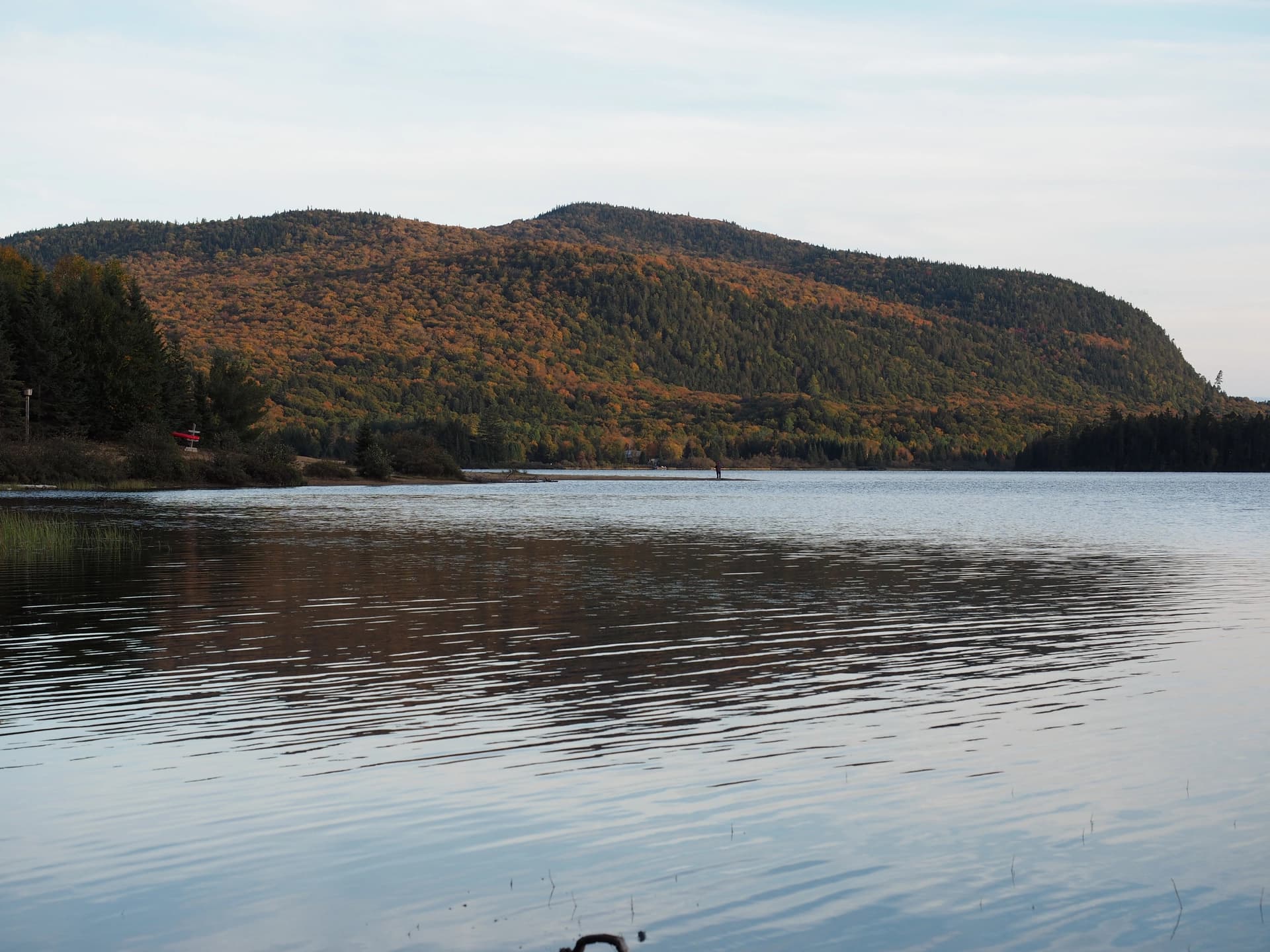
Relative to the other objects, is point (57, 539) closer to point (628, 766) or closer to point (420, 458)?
point (628, 766)

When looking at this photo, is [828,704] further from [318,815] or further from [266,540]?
[266,540]

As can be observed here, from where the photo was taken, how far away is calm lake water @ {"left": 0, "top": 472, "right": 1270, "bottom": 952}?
8352 millimetres

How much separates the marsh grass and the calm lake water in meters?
6.38

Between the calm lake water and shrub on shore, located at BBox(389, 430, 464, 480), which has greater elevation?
shrub on shore, located at BBox(389, 430, 464, 480)

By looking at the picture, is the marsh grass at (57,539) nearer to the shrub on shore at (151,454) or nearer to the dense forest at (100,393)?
the dense forest at (100,393)

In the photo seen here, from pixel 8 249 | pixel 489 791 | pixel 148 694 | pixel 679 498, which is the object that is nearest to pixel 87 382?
pixel 8 249

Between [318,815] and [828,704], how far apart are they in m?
6.97

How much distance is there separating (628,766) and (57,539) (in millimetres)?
32192

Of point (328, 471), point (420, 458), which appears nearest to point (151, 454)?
point (328, 471)

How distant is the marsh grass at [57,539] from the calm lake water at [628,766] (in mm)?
6380

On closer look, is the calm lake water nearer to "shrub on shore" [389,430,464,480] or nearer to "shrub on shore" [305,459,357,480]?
"shrub on shore" [305,459,357,480]

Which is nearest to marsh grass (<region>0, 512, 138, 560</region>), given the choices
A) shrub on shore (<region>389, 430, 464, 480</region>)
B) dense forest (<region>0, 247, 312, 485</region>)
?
dense forest (<region>0, 247, 312, 485</region>)

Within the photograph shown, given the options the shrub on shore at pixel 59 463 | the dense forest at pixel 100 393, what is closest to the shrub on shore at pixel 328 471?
the dense forest at pixel 100 393

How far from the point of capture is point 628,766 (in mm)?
12055
